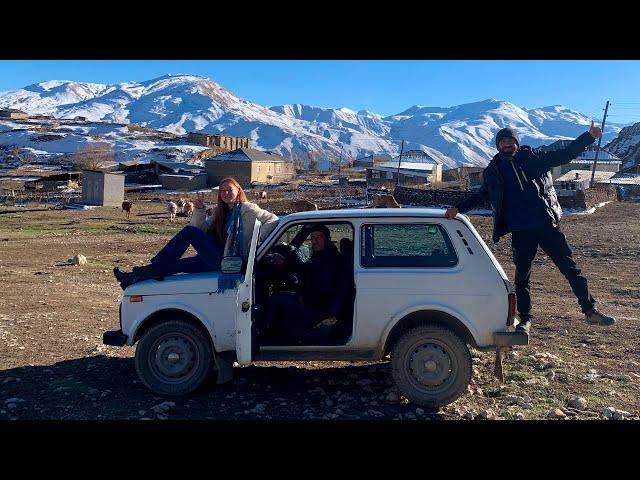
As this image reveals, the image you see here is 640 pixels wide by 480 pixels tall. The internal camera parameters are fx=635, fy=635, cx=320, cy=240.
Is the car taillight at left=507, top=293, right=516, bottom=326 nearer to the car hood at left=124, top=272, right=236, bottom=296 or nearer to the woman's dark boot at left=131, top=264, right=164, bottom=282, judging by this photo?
the car hood at left=124, top=272, right=236, bottom=296

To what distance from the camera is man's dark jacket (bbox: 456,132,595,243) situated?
20.7ft

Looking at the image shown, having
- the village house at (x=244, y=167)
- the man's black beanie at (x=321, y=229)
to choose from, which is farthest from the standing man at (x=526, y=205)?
the village house at (x=244, y=167)

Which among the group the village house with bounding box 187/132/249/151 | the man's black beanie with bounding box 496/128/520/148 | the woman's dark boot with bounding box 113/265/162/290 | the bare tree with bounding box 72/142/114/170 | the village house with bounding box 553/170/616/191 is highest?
the village house with bounding box 187/132/249/151

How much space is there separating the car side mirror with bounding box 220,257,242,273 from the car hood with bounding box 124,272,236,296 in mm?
182

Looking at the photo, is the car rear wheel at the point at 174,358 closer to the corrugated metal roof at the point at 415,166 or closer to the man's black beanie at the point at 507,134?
the man's black beanie at the point at 507,134

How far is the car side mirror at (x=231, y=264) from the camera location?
18.5 ft

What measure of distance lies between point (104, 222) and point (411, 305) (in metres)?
25.8

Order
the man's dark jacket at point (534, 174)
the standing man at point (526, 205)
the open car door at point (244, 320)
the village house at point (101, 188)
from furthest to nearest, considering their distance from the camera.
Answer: the village house at point (101, 188)
the standing man at point (526, 205)
the man's dark jacket at point (534, 174)
the open car door at point (244, 320)

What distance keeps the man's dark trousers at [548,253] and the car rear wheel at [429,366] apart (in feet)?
4.41

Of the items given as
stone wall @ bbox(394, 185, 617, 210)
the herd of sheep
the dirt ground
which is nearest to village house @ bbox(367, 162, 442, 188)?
stone wall @ bbox(394, 185, 617, 210)

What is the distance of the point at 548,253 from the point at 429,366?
2.01m

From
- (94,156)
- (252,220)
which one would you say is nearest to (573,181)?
(252,220)

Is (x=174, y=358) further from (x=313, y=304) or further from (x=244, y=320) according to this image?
(x=313, y=304)
